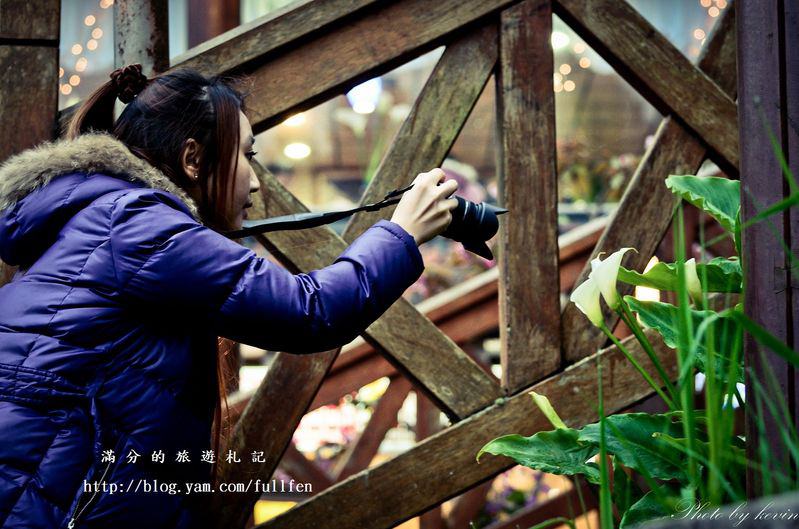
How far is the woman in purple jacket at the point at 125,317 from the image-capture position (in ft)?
4.06

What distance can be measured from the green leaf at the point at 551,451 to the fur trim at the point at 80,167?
2.04 ft

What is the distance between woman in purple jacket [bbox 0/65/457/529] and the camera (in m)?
1.24

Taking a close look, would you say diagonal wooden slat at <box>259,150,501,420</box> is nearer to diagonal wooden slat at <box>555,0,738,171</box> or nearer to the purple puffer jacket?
the purple puffer jacket

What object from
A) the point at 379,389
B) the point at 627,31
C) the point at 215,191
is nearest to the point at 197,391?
the point at 215,191

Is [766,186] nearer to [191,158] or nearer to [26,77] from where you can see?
[191,158]

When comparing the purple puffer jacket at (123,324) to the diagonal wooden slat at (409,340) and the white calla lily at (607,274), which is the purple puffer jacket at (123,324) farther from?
the diagonal wooden slat at (409,340)

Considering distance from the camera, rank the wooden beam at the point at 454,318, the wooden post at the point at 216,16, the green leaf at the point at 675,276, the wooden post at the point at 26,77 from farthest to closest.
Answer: the wooden post at the point at 216,16, the wooden beam at the point at 454,318, the wooden post at the point at 26,77, the green leaf at the point at 675,276

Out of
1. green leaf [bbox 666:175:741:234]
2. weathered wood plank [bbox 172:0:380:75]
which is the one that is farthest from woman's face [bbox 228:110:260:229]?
green leaf [bbox 666:175:741:234]

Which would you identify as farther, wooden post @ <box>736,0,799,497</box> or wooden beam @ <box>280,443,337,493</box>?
wooden beam @ <box>280,443,337,493</box>

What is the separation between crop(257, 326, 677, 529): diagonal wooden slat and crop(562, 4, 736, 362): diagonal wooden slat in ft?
0.19

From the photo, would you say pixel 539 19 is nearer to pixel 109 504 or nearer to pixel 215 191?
pixel 215 191

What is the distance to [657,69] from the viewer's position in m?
1.99

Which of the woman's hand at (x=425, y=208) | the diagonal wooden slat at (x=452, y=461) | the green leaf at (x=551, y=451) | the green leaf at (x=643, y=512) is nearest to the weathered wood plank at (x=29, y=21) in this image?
the woman's hand at (x=425, y=208)

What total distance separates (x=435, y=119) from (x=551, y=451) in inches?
30.8
